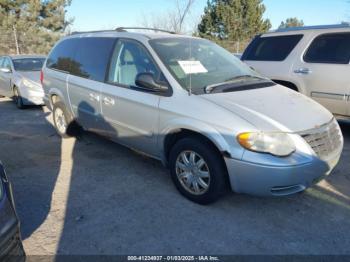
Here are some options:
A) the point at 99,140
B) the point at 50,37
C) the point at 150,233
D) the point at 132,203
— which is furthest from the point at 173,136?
the point at 50,37

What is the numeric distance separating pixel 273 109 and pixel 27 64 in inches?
333

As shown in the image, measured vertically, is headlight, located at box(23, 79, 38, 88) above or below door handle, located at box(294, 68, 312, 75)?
below

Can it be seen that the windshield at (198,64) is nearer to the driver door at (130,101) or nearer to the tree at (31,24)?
the driver door at (130,101)

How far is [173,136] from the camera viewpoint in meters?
3.71

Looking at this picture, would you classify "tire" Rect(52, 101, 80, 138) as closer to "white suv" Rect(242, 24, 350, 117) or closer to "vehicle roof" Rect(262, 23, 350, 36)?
"white suv" Rect(242, 24, 350, 117)

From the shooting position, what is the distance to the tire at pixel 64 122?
5625 millimetres

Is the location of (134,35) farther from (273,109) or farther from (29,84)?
(29,84)

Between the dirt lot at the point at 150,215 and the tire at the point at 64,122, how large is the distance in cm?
97

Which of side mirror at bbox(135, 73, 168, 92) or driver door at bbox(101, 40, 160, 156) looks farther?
driver door at bbox(101, 40, 160, 156)

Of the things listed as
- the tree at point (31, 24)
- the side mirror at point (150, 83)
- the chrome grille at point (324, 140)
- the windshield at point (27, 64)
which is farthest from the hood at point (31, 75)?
the tree at point (31, 24)

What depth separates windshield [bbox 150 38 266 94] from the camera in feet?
12.2

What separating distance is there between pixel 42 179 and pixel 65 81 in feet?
5.86

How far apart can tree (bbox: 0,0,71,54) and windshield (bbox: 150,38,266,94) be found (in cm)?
2184

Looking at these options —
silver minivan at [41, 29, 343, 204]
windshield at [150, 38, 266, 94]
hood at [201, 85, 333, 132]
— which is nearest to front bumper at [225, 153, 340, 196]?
silver minivan at [41, 29, 343, 204]
